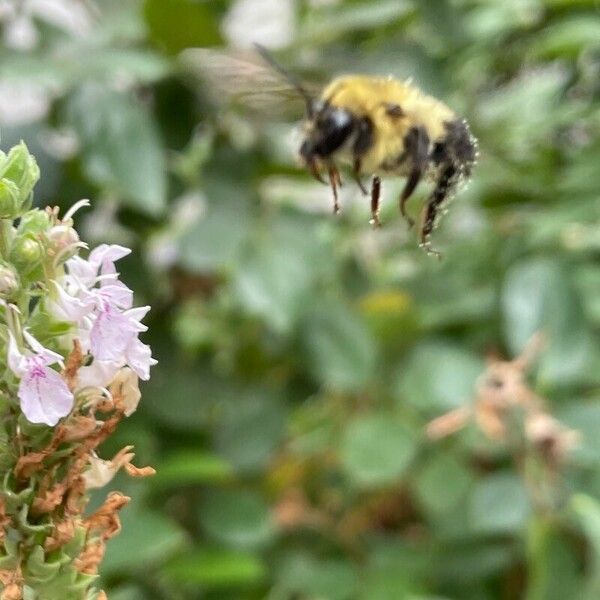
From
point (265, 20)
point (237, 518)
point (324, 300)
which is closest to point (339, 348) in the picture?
point (324, 300)

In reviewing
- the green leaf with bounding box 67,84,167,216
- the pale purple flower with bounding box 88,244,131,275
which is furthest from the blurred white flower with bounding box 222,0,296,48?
the pale purple flower with bounding box 88,244,131,275

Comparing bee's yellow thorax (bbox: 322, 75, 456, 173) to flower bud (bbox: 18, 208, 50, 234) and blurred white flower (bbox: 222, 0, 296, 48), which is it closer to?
flower bud (bbox: 18, 208, 50, 234)

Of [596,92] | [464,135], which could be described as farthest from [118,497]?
[596,92]

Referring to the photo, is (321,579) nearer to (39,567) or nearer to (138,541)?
(138,541)

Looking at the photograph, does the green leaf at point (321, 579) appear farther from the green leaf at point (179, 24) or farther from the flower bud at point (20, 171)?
the flower bud at point (20, 171)

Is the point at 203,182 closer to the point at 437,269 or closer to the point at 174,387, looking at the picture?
the point at 174,387
